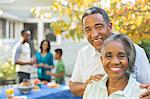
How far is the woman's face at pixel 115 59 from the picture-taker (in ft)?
4.93

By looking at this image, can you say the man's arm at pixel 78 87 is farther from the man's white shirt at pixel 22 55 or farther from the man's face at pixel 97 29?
the man's white shirt at pixel 22 55

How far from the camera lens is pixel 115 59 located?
1.51 meters

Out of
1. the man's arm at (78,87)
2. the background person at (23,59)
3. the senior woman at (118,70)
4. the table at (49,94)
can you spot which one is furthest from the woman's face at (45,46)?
the senior woman at (118,70)

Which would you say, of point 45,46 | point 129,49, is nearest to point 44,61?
point 45,46

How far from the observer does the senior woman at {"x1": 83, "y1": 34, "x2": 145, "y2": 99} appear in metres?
1.50

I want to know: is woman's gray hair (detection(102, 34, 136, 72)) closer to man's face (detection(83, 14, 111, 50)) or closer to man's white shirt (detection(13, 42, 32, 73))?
man's face (detection(83, 14, 111, 50))

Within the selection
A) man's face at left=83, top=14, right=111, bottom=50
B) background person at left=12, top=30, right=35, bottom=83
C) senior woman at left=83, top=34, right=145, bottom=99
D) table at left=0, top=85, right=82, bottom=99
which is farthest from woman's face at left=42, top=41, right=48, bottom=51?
senior woman at left=83, top=34, right=145, bottom=99

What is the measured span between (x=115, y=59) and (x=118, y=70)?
0.05 metres

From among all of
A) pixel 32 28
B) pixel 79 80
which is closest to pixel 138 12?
pixel 79 80

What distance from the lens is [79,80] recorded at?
2.08 m

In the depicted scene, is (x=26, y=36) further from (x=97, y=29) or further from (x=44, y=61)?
(x=97, y=29)

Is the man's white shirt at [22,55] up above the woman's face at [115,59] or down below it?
below

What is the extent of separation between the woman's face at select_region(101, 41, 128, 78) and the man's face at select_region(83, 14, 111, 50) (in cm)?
25

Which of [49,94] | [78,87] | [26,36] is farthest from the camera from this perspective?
[26,36]
